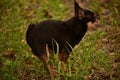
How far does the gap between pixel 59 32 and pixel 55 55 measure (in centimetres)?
44

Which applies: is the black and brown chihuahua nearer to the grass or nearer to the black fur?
the black fur

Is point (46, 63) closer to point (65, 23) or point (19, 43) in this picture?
point (65, 23)

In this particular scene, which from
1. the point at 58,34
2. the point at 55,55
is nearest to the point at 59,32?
the point at 58,34

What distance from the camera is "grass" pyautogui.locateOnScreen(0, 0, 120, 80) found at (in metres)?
5.40

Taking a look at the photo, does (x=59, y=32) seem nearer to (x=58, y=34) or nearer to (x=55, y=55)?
(x=58, y=34)

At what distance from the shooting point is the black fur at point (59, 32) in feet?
18.5

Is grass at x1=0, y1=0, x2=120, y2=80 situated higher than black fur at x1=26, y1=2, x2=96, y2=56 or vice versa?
black fur at x1=26, y1=2, x2=96, y2=56

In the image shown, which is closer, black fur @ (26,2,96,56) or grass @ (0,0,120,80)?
grass @ (0,0,120,80)

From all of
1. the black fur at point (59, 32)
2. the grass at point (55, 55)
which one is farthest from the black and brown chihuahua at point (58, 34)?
the grass at point (55, 55)

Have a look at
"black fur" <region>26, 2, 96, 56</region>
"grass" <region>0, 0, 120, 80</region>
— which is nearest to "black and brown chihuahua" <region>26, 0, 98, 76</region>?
"black fur" <region>26, 2, 96, 56</region>

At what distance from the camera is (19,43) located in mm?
6953

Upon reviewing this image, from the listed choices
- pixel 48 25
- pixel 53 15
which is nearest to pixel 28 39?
pixel 48 25

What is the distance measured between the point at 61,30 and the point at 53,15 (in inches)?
105

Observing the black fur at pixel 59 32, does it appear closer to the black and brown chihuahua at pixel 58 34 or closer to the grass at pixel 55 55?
the black and brown chihuahua at pixel 58 34
